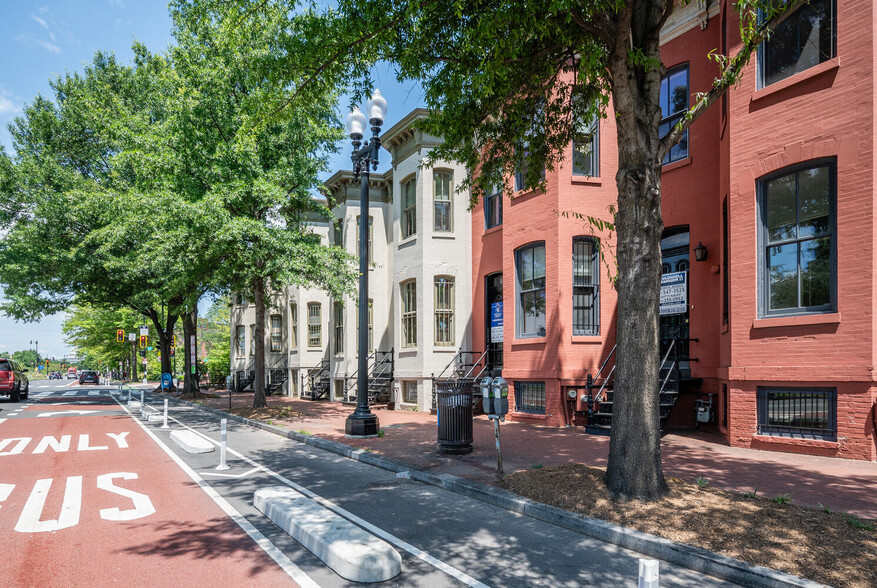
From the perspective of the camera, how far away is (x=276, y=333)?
35.1 meters

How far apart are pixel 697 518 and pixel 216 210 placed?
14185 mm

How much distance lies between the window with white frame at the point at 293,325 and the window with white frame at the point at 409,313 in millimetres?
11590

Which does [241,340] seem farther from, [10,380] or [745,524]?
[745,524]

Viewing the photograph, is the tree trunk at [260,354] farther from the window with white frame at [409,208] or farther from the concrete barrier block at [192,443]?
the concrete barrier block at [192,443]

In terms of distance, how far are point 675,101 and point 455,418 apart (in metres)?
9.46

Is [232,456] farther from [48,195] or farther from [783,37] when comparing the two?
[48,195]

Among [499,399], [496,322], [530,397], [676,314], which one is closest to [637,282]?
[499,399]

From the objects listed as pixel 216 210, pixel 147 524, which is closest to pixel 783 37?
pixel 147 524

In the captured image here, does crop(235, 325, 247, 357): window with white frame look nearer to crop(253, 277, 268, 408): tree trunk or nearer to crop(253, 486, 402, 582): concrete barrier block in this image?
crop(253, 277, 268, 408): tree trunk

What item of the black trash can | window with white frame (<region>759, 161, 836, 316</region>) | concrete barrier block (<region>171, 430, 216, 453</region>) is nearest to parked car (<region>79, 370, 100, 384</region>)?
concrete barrier block (<region>171, 430, 216, 453</region>)

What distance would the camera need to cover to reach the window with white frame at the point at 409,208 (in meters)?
21.4

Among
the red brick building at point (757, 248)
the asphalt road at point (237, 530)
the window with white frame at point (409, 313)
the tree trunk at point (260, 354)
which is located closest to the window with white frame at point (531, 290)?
the red brick building at point (757, 248)

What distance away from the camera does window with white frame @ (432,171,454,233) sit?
20.3 m

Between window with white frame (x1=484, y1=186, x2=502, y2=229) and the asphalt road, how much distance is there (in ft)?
35.0
